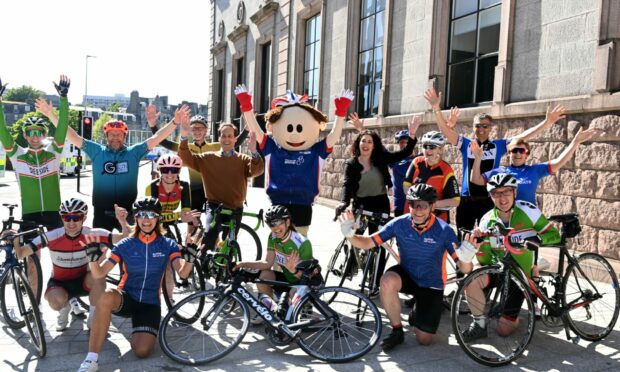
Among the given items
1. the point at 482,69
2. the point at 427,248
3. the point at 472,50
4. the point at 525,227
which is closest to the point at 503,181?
the point at 525,227

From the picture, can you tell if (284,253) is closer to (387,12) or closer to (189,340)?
(189,340)

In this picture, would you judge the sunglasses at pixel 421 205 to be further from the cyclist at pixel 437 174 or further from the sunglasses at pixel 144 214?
the sunglasses at pixel 144 214

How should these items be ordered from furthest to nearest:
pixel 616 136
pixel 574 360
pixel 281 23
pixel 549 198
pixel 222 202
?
1. pixel 281 23
2. pixel 549 198
3. pixel 616 136
4. pixel 222 202
5. pixel 574 360

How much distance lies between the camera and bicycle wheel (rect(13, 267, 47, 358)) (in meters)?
3.95

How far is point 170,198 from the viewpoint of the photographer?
564cm

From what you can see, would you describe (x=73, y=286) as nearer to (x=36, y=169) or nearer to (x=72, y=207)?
(x=72, y=207)

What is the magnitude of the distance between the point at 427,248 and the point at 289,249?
3.80 ft

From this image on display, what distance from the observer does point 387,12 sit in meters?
11.6

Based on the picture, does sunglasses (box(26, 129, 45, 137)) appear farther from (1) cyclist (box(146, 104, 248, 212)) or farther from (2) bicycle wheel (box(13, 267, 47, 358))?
(2) bicycle wheel (box(13, 267, 47, 358))

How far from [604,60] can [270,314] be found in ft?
17.3

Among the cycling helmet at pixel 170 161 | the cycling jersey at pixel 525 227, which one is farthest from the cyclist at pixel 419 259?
the cycling helmet at pixel 170 161

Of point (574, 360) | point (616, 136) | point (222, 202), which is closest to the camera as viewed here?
point (574, 360)

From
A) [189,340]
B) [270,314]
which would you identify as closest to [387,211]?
[270,314]

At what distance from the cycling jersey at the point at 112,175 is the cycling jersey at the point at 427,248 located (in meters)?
2.59
